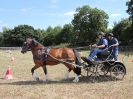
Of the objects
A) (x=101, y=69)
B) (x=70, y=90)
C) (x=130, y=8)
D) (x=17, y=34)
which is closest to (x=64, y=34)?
(x=17, y=34)

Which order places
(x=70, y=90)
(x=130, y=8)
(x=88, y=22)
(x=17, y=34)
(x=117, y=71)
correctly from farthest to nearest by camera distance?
(x=17, y=34)
(x=88, y=22)
(x=130, y=8)
(x=117, y=71)
(x=70, y=90)

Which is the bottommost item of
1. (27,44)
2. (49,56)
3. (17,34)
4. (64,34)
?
(49,56)

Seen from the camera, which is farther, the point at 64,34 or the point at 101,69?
the point at 64,34

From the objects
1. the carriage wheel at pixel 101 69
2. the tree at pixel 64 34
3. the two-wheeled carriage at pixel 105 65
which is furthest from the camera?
the tree at pixel 64 34

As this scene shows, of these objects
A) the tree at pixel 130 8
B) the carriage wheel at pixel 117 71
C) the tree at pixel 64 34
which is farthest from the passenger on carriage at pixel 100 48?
the tree at pixel 64 34

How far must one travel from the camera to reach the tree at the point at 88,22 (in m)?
102

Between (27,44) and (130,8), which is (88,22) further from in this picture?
(27,44)

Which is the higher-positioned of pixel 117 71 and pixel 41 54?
pixel 41 54

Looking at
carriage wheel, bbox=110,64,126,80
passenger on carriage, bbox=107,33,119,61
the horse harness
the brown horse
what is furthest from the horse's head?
carriage wheel, bbox=110,64,126,80

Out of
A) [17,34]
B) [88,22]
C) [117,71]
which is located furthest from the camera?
[17,34]

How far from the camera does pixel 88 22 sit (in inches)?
4067

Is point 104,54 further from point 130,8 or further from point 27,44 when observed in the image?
point 130,8

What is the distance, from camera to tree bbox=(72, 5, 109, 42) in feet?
333

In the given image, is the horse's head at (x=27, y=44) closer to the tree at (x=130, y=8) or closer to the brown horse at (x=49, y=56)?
the brown horse at (x=49, y=56)
